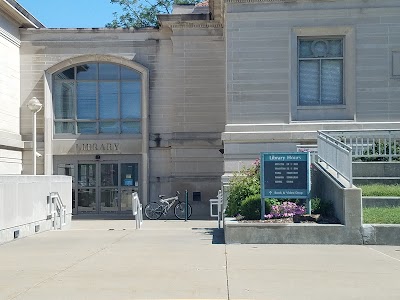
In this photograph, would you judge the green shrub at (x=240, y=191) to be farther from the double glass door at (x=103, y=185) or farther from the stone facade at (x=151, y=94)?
the double glass door at (x=103, y=185)

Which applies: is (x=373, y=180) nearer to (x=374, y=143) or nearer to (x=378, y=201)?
(x=374, y=143)

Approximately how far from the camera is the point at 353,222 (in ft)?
44.6

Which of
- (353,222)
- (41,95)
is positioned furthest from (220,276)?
(41,95)

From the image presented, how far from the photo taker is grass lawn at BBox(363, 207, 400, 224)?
13.8 metres

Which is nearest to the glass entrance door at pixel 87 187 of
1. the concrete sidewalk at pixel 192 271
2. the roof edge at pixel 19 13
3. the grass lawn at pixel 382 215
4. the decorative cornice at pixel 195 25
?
the roof edge at pixel 19 13

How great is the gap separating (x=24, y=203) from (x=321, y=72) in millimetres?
10659

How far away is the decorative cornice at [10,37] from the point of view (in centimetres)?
2665

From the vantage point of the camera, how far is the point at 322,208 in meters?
15.2

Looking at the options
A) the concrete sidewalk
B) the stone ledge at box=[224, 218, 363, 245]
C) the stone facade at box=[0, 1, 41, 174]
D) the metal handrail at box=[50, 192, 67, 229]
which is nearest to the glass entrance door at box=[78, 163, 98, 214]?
the stone facade at box=[0, 1, 41, 174]

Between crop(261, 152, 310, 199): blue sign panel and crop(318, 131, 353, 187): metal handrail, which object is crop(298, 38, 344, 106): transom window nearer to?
crop(318, 131, 353, 187): metal handrail

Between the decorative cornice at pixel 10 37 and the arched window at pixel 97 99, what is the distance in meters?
2.15

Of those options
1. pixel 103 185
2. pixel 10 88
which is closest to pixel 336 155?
pixel 103 185

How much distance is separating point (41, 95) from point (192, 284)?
21.0 m

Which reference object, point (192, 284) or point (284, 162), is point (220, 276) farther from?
point (284, 162)
